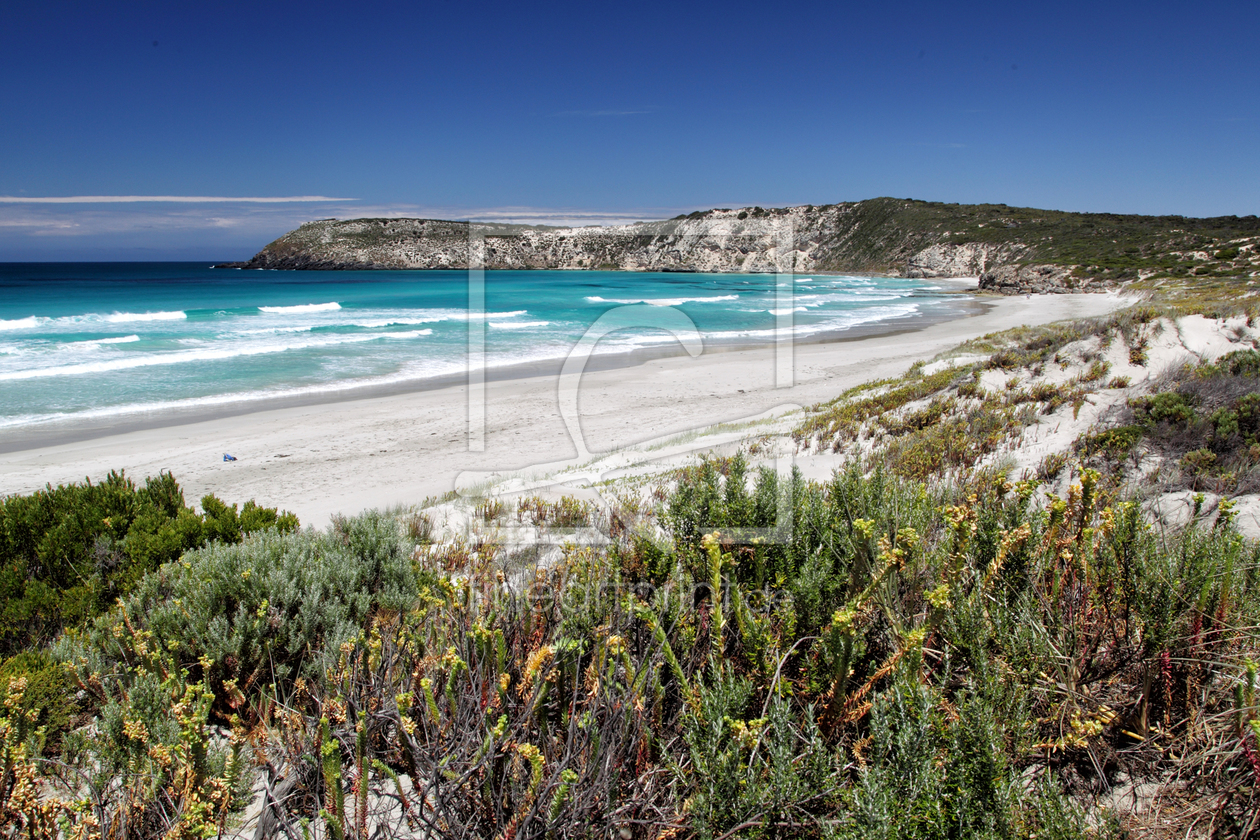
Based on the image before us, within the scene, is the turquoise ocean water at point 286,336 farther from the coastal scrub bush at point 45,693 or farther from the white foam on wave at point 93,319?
the coastal scrub bush at point 45,693

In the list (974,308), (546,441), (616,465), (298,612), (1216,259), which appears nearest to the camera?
(298,612)

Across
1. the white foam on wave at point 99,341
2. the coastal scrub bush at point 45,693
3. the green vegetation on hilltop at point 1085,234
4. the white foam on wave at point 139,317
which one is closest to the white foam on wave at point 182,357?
the white foam on wave at point 99,341

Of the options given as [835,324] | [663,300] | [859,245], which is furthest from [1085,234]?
[835,324]

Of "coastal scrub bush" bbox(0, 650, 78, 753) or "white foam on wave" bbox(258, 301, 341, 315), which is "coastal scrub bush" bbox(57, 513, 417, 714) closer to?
"coastal scrub bush" bbox(0, 650, 78, 753)

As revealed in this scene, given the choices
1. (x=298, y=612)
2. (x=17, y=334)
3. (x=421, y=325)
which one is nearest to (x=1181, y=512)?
(x=298, y=612)

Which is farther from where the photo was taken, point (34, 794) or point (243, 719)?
point (243, 719)

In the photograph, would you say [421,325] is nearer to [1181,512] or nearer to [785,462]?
[785,462]

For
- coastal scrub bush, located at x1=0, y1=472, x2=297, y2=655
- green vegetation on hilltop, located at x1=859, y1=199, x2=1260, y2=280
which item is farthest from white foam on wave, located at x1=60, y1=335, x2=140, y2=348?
green vegetation on hilltop, located at x1=859, y1=199, x2=1260, y2=280
